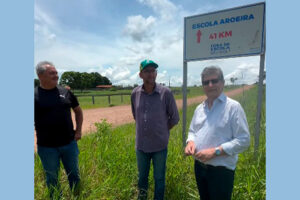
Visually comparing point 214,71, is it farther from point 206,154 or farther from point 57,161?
point 57,161

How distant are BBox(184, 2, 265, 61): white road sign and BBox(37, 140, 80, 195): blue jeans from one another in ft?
7.34

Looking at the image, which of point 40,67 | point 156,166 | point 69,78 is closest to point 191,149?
point 156,166

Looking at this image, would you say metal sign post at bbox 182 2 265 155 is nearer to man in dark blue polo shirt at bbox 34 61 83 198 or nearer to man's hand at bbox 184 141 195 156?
man's hand at bbox 184 141 195 156

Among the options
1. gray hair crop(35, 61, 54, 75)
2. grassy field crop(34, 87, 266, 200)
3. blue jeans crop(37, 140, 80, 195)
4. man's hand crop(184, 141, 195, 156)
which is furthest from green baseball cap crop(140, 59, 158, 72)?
grassy field crop(34, 87, 266, 200)

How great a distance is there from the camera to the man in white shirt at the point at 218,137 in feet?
4.51

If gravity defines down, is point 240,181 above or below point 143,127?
below

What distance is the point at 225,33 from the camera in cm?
260

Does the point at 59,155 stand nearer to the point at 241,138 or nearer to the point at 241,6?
the point at 241,138

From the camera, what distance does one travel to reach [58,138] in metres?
2.04

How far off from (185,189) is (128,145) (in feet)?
4.75

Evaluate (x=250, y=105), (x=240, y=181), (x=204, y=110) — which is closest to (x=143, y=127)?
(x=204, y=110)

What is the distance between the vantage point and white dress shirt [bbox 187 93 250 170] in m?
1.37

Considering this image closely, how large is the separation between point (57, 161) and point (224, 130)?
6.14 feet

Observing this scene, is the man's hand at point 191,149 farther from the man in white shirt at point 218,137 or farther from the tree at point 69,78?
the tree at point 69,78
